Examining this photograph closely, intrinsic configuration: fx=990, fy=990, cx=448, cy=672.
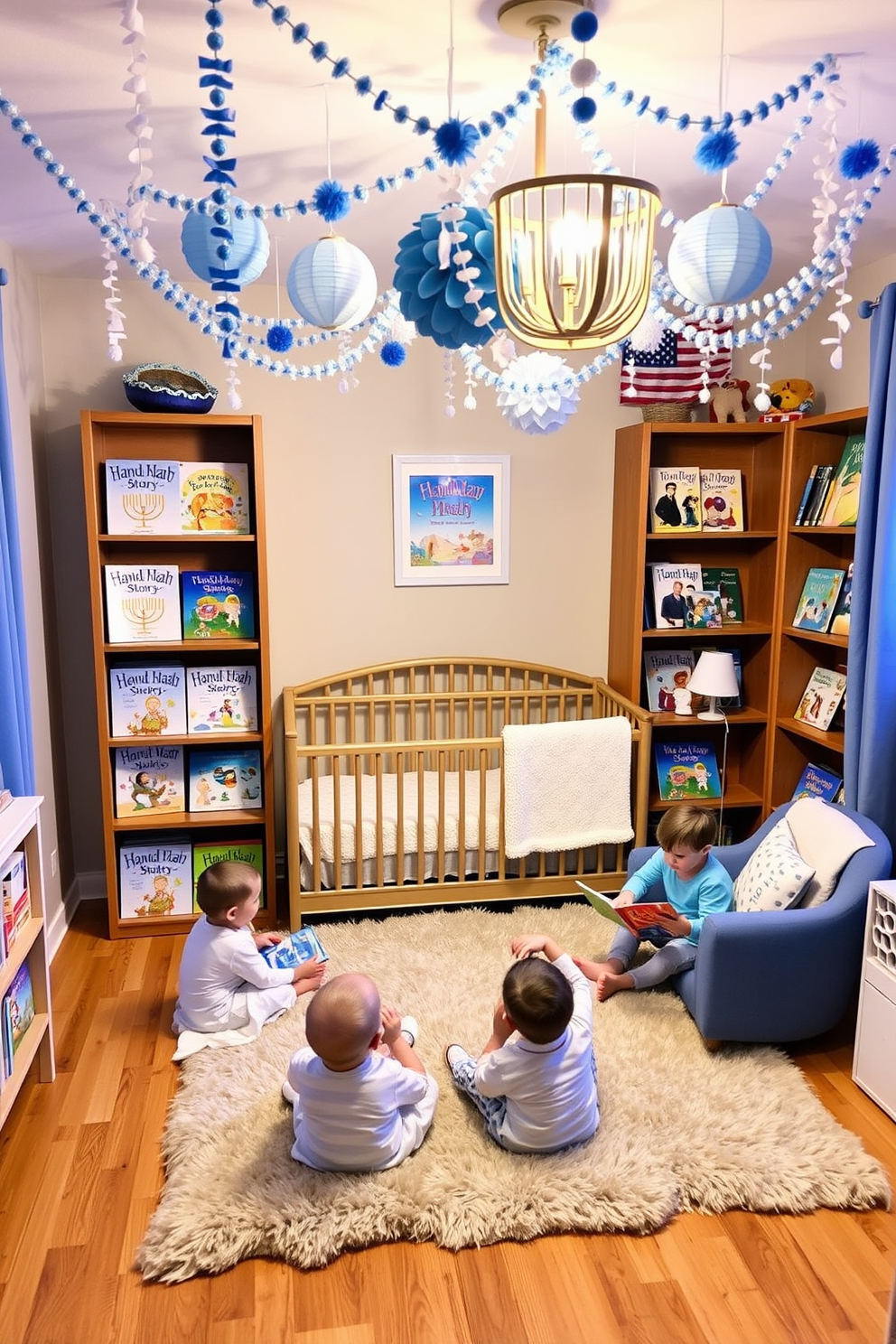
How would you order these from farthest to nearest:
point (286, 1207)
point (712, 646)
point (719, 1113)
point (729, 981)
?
point (712, 646) → point (729, 981) → point (719, 1113) → point (286, 1207)

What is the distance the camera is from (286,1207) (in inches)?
78.7

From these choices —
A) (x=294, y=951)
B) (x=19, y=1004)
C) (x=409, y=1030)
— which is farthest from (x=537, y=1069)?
(x=19, y=1004)

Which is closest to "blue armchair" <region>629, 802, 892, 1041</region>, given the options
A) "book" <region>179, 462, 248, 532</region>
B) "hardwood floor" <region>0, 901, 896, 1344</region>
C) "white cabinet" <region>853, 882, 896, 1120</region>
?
"white cabinet" <region>853, 882, 896, 1120</region>

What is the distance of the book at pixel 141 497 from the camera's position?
128 inches

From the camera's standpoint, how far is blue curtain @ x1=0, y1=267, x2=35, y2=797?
250 cm

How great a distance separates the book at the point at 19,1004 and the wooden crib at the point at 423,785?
977 mm

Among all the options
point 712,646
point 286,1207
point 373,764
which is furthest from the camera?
point 712,646

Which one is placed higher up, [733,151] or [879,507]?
[733,151]

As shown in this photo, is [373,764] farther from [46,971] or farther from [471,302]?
[471,302]

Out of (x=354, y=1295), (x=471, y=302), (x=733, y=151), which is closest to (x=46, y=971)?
(x=354, y=1295)

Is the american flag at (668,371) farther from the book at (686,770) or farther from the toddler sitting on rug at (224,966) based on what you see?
the toddler sitting on rug at (224,966)

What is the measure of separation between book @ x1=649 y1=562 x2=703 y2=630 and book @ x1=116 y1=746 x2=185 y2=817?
5.97 feet

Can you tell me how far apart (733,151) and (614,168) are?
848 millimetres

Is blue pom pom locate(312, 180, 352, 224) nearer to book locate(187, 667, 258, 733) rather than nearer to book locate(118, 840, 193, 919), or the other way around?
book locate(187, 667, 258, 733)
